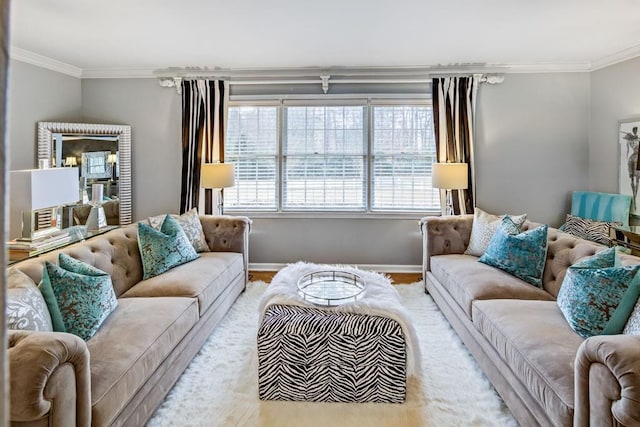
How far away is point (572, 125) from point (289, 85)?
3444 mm

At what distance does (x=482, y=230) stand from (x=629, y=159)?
1.82 metres

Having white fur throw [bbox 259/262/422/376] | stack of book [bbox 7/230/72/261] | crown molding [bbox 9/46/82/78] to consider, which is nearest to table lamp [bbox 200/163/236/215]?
stack of book [bbox 7/230/72/261]

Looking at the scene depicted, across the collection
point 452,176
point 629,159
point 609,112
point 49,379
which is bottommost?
point 49,379

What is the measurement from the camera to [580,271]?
2145 mm

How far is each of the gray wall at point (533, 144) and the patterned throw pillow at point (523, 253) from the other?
172cm

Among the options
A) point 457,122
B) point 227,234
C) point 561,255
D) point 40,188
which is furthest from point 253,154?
point 561,255

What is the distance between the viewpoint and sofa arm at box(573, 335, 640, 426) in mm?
1315

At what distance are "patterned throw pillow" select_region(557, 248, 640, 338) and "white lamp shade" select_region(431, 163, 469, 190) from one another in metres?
2.20

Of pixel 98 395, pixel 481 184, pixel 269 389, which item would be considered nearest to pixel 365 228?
pixel 481 184

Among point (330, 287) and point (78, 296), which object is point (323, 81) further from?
point (78, 296)

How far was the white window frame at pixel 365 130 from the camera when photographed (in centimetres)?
487

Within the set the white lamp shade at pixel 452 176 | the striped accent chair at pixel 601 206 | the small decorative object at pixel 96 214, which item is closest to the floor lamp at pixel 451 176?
the white lamp shade at pixel 452 176

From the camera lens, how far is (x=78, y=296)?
6.68 ft

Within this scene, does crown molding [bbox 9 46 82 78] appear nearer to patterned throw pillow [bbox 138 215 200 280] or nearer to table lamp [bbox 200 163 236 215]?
table lamp [bbox 200 163 236 215]
